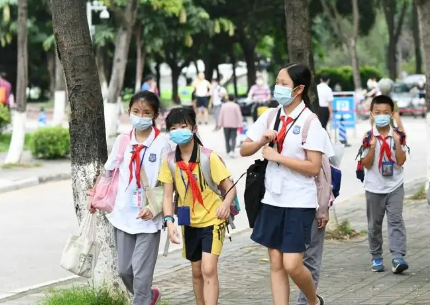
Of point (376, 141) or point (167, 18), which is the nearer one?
point (376, 141)

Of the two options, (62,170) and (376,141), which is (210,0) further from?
(376,141)

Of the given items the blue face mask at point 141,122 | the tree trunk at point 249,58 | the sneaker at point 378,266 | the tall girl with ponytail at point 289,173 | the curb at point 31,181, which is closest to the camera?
the tall girl with ponytail at point 289,173

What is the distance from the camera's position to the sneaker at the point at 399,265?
9273 mm

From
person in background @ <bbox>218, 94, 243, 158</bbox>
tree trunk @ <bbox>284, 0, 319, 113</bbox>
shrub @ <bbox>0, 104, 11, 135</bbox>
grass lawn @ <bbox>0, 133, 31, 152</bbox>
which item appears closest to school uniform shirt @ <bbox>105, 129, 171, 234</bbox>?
tree trunk @ <bbox>284, 0, 319, 113</bbox>

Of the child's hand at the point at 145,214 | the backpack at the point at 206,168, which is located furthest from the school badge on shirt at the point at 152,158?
the child's hand at the point at 145,214

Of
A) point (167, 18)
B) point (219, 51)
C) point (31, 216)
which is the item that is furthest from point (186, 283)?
point (219, 51)

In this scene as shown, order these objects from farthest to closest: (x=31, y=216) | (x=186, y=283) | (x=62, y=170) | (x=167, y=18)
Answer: (x=167, y=18) < (x=62, y=170) < (x=31, y=216) < (x=186, y=283)

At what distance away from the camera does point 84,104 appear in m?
7.92

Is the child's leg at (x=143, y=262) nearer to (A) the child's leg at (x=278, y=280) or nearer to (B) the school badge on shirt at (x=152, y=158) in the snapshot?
(B) the school badge on shirt at (x=152, y=158)

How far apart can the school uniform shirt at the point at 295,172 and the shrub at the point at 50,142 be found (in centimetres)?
1570

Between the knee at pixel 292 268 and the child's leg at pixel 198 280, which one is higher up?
the knee at pixel 292 268

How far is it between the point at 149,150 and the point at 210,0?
39.4 meters

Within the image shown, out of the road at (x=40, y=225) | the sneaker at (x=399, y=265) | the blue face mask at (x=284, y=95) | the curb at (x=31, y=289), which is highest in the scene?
the blue face mask at (x=284, y=95)

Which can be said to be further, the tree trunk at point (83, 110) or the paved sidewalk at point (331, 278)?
the paved sidewalk at point (331, 278)
